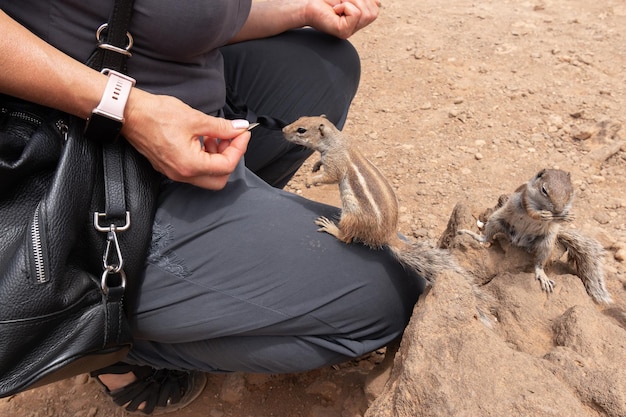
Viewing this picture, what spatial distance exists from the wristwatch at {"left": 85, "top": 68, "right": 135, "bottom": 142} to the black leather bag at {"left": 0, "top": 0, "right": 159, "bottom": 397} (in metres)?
0.04

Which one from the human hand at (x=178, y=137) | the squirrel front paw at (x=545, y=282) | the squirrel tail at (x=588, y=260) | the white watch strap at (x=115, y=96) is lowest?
the squirrel front paw at (x=545, y=282)

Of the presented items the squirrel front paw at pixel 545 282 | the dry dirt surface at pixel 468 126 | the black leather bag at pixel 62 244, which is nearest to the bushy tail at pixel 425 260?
the squirrel front paw at pixel 545 282

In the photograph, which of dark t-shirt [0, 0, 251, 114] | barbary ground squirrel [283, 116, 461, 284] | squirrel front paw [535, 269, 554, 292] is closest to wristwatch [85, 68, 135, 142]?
dark t-shirt [0, 0, 251, 114]

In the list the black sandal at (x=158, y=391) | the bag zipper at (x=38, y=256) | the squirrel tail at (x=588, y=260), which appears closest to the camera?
the bag zipper at (x=38, y=256)

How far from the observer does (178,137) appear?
1.41m

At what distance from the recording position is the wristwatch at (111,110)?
4.30ft

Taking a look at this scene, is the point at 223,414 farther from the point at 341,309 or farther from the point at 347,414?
the point at 341,309

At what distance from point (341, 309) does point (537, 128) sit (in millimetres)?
2637

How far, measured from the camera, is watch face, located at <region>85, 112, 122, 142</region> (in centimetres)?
131

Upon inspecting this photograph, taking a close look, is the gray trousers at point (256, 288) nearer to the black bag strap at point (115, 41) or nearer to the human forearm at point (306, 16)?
the black bag strap at point (115, 41)

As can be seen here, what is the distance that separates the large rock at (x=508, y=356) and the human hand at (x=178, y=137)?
0.74 metres

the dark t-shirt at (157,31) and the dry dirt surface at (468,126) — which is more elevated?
the dark t-shirt at (157,31)

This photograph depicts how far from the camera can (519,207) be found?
2.08 metres

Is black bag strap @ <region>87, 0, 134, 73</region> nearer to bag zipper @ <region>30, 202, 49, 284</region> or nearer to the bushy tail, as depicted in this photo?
bag zipper @ <region>30, 202, 49, 284</region>
